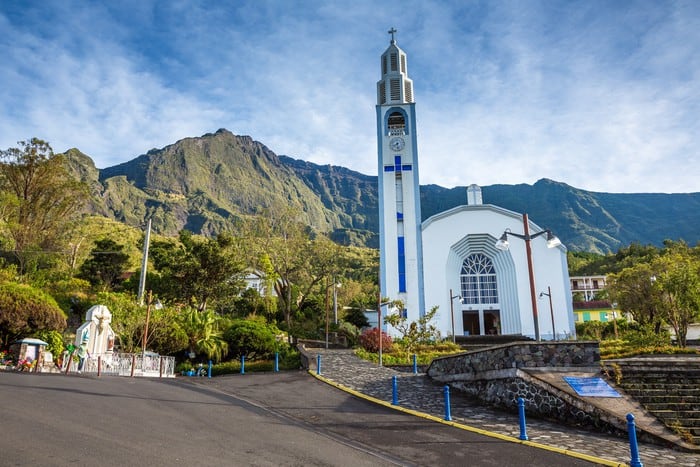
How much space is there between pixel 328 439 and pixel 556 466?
355cm

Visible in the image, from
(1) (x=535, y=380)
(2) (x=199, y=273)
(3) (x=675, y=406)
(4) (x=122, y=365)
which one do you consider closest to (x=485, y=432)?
(1) (x=535, y=380)

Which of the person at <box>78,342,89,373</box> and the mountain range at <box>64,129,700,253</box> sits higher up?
the mountain range at <box>64,129,700,253</box>

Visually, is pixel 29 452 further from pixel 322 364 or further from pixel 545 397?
pixel 322 364

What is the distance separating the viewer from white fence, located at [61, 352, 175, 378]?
60.6ft

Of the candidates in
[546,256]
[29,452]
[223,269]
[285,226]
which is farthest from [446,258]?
[29,452]

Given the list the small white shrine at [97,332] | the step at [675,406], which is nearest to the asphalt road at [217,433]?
the step at [675,406]

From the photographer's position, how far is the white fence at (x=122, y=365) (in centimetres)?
1847

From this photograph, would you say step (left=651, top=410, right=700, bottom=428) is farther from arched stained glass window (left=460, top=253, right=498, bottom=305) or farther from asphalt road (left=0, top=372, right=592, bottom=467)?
arched stained glass window (left=460, top=253, right=498, bottom=305)

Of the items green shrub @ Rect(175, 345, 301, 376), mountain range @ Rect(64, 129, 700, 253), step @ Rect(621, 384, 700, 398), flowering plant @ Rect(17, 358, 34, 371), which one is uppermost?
mountain range @ Rect(64, 129, 700, 253)

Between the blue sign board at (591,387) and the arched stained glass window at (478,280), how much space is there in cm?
2456

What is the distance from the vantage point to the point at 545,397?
425 inches

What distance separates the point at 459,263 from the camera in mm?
36156

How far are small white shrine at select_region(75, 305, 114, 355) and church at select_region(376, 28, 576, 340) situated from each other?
17.5 meters

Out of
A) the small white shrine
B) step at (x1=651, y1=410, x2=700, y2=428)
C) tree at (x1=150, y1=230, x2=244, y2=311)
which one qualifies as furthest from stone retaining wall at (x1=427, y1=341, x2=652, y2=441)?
tree at (x1=150, y1=230, x2=244, y2=311)
